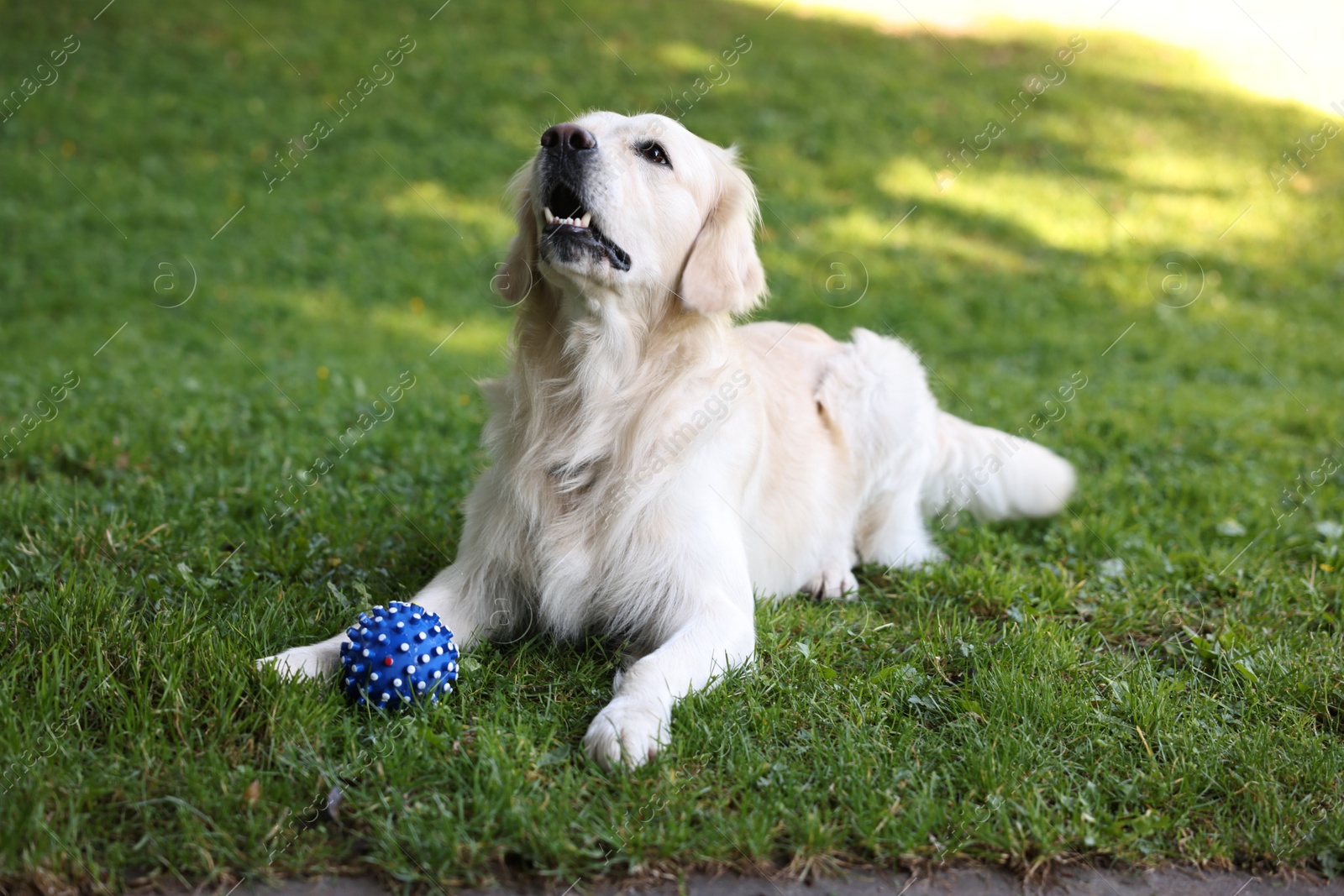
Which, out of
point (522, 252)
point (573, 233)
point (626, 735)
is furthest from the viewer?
point (522, 252)

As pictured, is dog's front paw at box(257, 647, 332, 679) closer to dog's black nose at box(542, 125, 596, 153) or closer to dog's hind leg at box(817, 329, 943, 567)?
dog's black nose at box(542, 125, 596, 153)

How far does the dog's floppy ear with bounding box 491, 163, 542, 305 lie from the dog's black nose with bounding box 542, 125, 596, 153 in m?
0.20

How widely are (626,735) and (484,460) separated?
2686 mm

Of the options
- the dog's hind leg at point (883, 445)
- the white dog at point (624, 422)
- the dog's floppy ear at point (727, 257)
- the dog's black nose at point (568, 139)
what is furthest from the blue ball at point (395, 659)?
the dog's hind leg at point (883, 445)

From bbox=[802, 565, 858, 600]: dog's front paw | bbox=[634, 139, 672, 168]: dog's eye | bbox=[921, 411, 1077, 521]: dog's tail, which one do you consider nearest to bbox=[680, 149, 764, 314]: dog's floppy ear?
bbox=[634, 139, 672, 168]: dog's eye

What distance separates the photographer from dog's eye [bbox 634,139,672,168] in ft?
10.6

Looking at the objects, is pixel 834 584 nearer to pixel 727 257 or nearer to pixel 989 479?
pixel 989 479

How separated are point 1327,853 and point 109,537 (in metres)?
3.76

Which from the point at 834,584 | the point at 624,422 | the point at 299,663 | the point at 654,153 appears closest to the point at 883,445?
the point at 834,584

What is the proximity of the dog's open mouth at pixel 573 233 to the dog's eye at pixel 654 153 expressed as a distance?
0.30 m

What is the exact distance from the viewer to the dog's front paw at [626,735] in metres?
2.53

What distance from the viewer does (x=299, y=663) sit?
283 cm

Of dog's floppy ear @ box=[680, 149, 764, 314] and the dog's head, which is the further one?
dog's floppy ear @ box=[680, 149, 764, 314]

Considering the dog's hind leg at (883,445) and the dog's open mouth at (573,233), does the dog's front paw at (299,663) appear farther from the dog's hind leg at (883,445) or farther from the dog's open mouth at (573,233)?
the dog's hind leg at (883,445)
